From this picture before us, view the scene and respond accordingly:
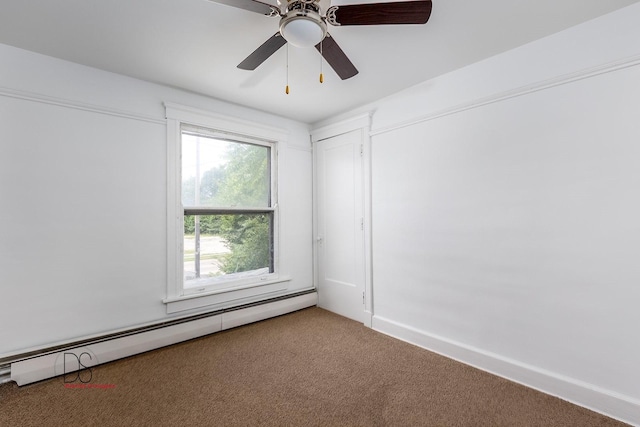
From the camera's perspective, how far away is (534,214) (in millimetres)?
2070

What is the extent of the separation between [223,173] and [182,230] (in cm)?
77

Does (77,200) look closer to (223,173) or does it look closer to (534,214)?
(223,173)

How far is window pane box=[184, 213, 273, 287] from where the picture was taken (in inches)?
118

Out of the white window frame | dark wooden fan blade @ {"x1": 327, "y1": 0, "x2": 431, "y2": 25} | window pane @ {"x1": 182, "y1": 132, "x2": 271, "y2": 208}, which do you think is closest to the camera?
dark wooden fan blade @ {"x1": 327, "y1": 0, "x2": 431, "y2": 25}

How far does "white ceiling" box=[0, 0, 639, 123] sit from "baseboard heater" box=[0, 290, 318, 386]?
230 cm

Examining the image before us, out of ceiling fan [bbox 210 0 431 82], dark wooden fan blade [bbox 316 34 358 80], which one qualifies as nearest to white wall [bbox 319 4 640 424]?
dark wooden fan blade [bbox 316 34 358 80]

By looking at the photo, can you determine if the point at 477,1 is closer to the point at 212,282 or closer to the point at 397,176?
the point at 397,176

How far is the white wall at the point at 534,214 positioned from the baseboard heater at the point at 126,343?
1701 millimetres

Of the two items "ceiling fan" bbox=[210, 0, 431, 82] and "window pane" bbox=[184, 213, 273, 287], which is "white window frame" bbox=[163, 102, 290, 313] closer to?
"window pane" bbox=[184, 213, 273, 287]

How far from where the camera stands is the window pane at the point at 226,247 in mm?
3009

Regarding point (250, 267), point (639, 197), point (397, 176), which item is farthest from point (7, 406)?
point (639, 197)

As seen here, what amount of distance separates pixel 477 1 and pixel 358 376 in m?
2.65

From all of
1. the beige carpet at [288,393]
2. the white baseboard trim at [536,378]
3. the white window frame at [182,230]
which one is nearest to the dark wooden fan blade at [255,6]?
the white window frame at [182,230]

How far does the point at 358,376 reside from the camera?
2217 millimetres
